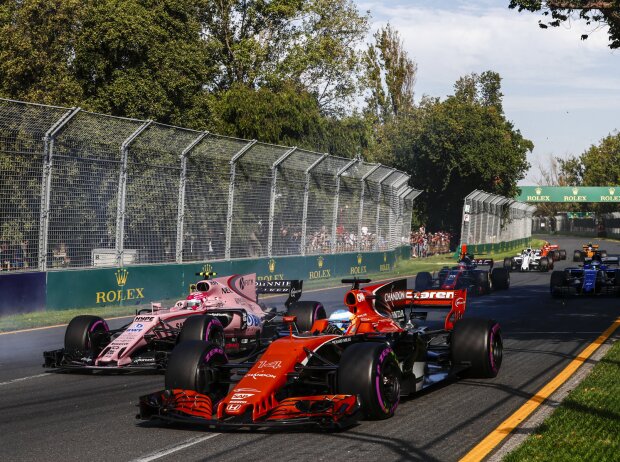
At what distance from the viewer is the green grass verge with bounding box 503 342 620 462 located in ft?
22.2

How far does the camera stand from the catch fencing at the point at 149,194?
17469 millimetres

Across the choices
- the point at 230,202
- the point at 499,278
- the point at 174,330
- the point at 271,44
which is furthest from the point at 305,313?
the point at 271,44

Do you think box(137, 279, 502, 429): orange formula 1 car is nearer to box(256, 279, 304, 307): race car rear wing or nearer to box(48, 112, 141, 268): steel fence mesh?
box(256, 279, 304, 307): race car rear wing

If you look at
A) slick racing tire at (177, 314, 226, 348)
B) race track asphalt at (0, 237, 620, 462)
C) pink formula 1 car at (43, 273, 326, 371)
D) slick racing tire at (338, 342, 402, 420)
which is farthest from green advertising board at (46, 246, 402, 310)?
slick racing tire at (338, 342, 402, 420)

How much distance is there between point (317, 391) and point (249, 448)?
4.62 feet

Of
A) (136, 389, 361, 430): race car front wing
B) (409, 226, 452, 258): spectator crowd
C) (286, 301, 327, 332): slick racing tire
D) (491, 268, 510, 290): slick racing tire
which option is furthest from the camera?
(409, 226, 452, 258): spectator crowd

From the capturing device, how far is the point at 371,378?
7.81 metres

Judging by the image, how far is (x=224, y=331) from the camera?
503 inches

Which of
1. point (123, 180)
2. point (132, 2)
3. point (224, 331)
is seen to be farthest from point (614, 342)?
point (132, 2)

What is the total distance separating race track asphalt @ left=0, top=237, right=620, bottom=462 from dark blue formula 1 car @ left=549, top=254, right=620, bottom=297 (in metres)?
10.1

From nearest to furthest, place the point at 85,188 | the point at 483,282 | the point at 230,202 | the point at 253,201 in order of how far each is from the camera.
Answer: the point at 85,188 < the point at 230,202 < the point at 483,282 < the point at 253,201

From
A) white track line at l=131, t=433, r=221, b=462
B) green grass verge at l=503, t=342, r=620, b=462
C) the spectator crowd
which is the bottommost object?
white track line at l=131, t=433, r=221, b=462

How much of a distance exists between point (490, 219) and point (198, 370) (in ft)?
164

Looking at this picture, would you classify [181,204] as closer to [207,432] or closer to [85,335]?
[85,335]
